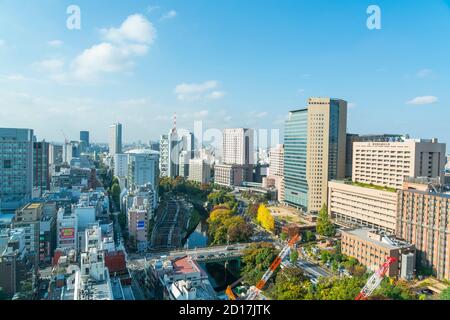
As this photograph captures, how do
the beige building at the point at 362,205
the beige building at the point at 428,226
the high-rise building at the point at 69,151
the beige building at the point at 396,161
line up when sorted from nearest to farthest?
the beige building at the point at 428,226
the beige building at the point at 362,205
the beige building at the point at 396,161
the high-rise building at the point at 69,151

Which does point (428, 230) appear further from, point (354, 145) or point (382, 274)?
point (354, 145)

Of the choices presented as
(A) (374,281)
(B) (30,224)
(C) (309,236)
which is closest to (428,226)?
(A) (374,281)

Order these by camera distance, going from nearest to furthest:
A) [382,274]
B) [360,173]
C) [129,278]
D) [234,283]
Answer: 1. [129,278]
2. [382,274]
3. [234,283]
4. [360,173]

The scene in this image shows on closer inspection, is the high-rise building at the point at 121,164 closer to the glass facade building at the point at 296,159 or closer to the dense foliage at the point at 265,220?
the glass facade building at the point at 296,159

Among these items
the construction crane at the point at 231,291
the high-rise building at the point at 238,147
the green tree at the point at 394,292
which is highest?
the high-rise building at the point at 238,147

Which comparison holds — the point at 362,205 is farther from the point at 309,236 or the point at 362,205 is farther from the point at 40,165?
the point at 40,165

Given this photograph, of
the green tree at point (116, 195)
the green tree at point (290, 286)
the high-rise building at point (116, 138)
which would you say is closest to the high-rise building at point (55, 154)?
the high-rise building at point (116, 138)

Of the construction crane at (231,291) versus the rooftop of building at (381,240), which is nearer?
the construction crane at (231,291)
